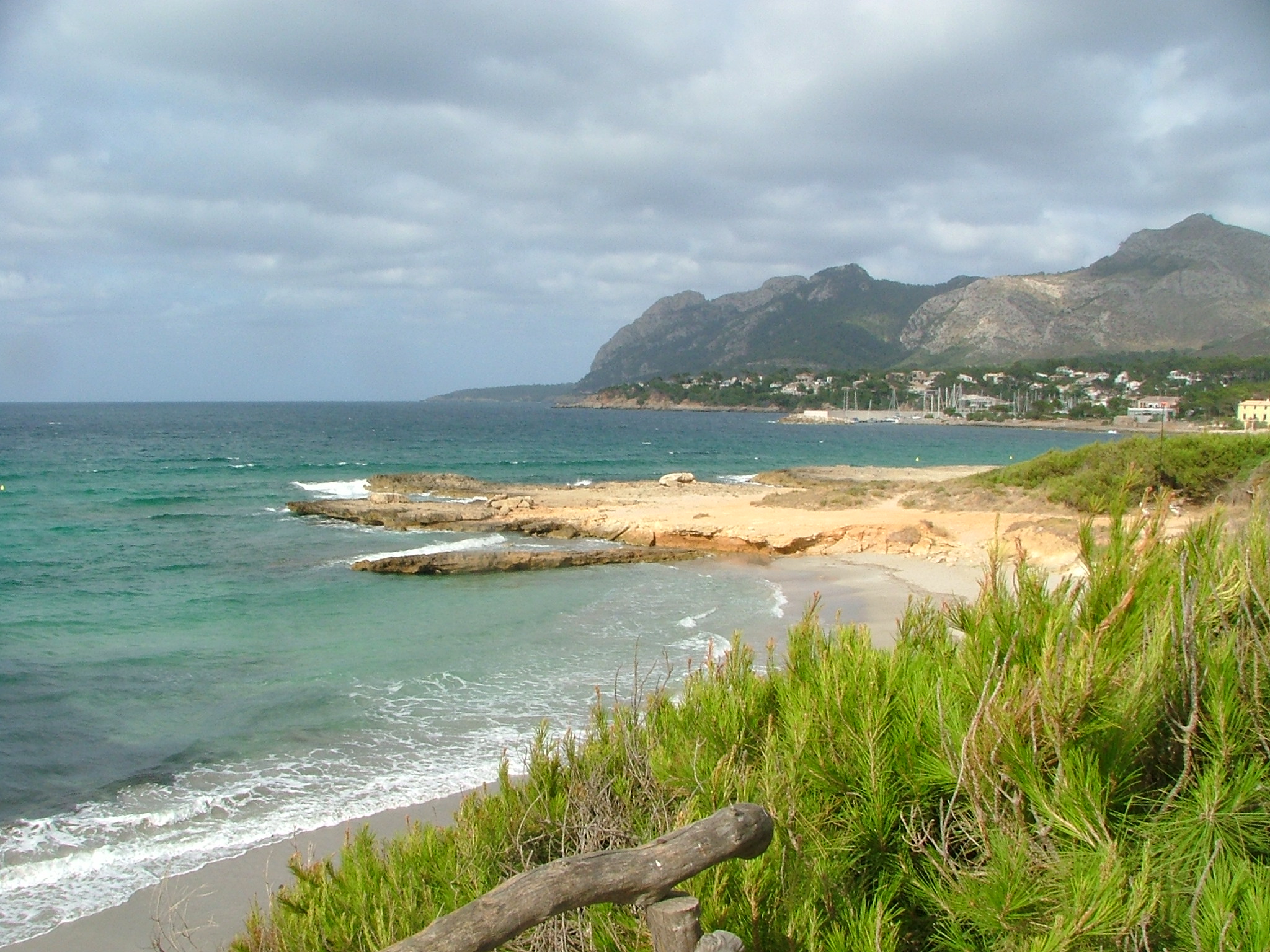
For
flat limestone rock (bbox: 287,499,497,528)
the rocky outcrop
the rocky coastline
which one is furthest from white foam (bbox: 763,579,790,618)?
flat limestone rock (bbox: 287,499,497,528)

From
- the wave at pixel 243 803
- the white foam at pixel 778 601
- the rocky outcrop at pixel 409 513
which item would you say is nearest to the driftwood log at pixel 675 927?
the wave at pixel 243 803

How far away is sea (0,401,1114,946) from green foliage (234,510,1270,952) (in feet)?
3.67

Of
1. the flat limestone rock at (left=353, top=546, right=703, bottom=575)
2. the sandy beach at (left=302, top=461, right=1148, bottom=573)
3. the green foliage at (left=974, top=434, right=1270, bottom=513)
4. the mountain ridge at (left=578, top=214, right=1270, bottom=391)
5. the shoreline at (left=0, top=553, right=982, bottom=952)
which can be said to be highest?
the mountain ridge at (left=578, top=214, right=1270, bottom=391)

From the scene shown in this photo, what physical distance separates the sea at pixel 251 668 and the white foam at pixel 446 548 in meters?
0.27

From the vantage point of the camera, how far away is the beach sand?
6.12m

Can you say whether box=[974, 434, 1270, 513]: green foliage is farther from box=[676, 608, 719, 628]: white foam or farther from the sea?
box=[676, 608, 719, 628]: white foam

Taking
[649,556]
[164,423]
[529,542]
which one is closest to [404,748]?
[649,556]

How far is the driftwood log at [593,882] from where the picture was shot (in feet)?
7.09

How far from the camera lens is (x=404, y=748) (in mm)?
9625

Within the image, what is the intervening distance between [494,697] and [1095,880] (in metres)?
9.73

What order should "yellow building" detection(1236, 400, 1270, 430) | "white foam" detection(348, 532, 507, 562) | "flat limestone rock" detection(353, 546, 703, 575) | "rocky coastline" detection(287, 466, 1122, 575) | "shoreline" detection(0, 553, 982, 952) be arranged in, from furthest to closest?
"yellow building" detection(1236, 400, 1270, 430)
"white foam" detection(348, 532, 507, 562)
"rocky coastline" detection(287, 466, 1122, 575)
"flat limestone rock" detection(353, 546, 703, 575)
"shoreline" detection(0, 553, 982, 952)

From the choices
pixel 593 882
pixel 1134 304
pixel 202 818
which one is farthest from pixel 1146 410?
pixel 593 882

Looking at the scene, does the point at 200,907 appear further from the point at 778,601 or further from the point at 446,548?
the point at 446,548

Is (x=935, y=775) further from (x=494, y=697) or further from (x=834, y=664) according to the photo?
(x=494, y=697)
